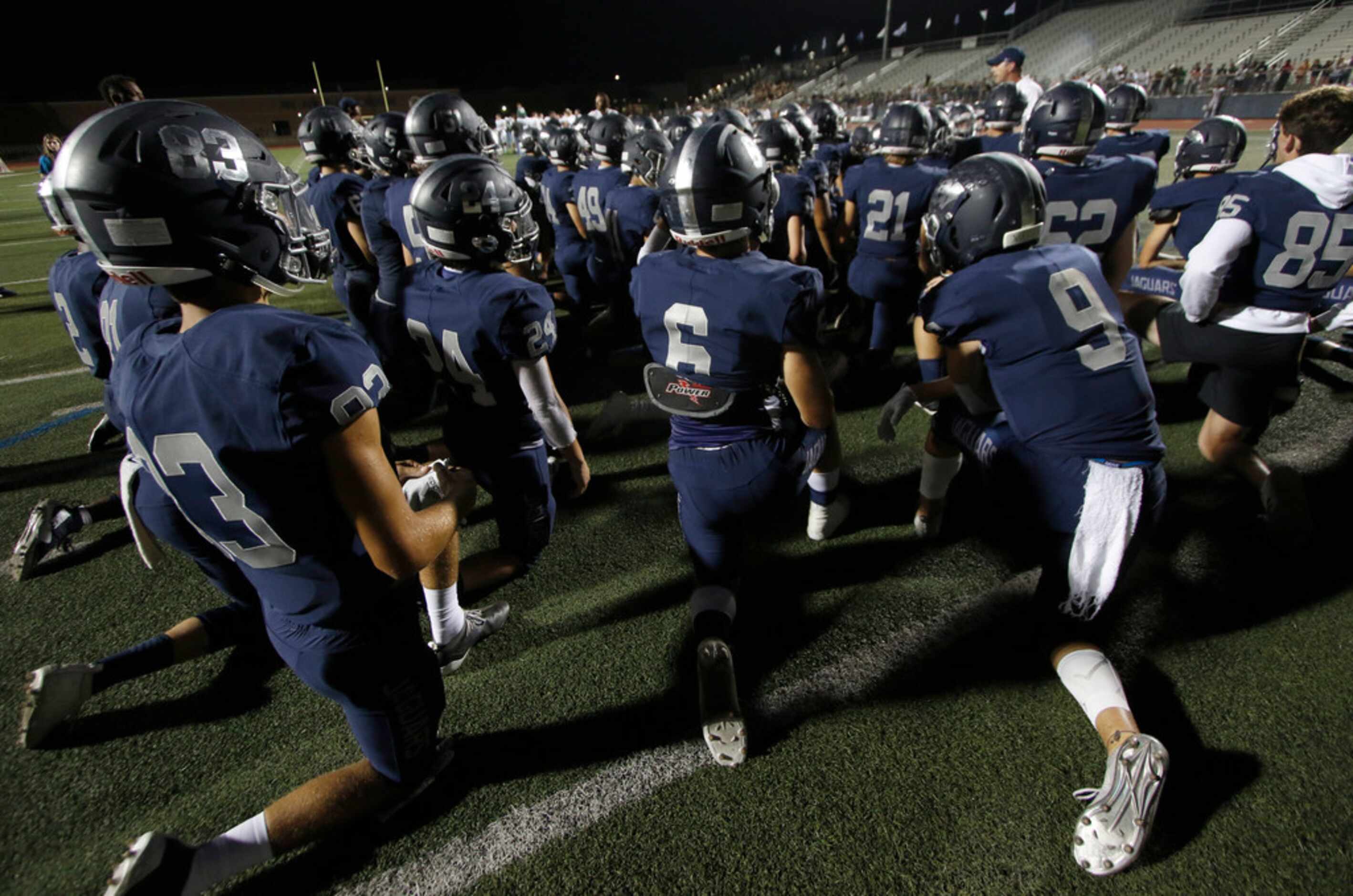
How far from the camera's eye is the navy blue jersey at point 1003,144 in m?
6.66

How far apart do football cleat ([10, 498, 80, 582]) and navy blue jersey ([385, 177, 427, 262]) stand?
258 centimetres

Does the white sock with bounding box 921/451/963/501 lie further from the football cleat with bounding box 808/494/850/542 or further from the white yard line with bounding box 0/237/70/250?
the white yard line with bounding box 0/237/70/250

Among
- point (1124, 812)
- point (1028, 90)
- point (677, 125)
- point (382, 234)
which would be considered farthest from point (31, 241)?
point (1124, 812)

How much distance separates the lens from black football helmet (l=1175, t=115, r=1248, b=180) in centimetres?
556

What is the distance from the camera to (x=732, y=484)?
2.62 meters

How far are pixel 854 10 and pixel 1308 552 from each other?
236ft

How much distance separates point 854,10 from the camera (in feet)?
199

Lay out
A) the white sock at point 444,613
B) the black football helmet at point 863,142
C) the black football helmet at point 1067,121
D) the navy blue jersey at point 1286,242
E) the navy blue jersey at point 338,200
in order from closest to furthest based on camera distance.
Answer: the white sock at point 444,613, the navy blue jersey at point 1286,242, the black football helmet at point 1067,121, the navy blue jersey at point 338,200, the black football helmet at point 863,142

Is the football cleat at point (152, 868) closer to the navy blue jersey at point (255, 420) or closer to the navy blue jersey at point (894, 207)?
the navy blue jersey at point (255, 420)

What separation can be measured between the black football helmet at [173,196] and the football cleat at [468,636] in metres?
1.87

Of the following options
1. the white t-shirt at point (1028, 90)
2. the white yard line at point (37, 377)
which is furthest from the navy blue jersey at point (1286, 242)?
the white yard line at point (37, 377)

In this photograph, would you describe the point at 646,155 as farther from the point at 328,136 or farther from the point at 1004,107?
the point at 1004,107

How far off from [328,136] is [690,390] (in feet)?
16.7

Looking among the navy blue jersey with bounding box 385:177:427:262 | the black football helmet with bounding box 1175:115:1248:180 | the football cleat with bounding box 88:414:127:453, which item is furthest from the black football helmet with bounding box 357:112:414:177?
the black football helmet with bounding box 1175:115:1248:180
